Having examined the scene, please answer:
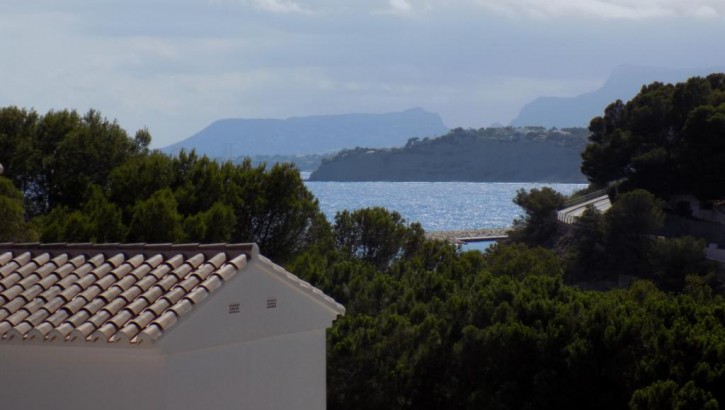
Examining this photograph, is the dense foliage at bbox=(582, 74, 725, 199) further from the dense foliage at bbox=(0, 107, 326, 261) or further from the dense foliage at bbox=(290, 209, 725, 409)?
the dense foliage at bbox=(290, 209, 725, 409)

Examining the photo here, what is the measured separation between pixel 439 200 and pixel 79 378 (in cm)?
13522

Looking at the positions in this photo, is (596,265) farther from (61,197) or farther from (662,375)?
(662,375)

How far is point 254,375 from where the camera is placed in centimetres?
700

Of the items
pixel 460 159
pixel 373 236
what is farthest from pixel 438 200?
pixel 373 236

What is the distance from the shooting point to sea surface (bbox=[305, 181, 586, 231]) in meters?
107

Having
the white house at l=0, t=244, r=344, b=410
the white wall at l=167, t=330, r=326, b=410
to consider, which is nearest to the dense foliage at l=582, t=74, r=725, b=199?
the white wall at l=167, t=330, r=326, b=410

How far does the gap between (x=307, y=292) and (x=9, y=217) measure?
435 inches

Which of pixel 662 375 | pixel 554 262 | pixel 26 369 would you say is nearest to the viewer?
pixel 26 369

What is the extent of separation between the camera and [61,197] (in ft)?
78.7

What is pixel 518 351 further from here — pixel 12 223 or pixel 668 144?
pixel 668 144

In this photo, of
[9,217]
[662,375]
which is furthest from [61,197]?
[662,375]

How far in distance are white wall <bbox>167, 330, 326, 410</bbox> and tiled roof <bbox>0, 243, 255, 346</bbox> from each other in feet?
1.19

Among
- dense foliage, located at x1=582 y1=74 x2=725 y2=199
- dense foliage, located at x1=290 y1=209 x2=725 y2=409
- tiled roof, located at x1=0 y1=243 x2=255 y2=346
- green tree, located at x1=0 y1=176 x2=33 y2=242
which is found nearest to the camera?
tiled roof, located at x1=0 y1=243 x2=255 y2=346

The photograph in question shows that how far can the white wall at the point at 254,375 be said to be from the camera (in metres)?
6.52
